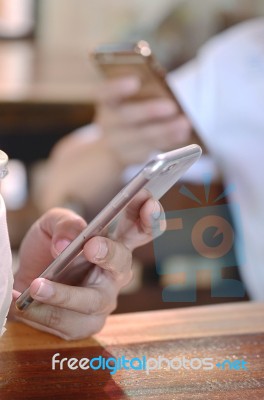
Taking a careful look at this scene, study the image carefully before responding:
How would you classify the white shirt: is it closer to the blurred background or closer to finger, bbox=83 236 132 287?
the blurred background

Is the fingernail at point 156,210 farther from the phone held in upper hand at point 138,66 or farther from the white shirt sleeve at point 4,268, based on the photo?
the phone held in upper hand at point 138,66

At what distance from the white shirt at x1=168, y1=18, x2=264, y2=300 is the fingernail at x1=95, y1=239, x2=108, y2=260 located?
671 mm

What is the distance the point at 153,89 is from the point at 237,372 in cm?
67

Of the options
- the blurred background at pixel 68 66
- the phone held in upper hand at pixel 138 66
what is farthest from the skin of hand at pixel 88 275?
the phone held in upper hand at pixel 138 66

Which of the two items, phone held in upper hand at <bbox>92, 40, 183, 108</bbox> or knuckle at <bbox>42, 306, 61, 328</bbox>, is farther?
phone held in upper hand at <bbox>92, 40, 183, 108</bbox>

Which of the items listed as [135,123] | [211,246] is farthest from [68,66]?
[211,246]

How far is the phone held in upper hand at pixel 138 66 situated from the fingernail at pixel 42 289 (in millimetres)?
598

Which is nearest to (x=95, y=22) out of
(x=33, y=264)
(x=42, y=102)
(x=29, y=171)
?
(x=29, y=171)

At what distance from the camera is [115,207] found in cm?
44

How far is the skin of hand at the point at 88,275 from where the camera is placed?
478mm

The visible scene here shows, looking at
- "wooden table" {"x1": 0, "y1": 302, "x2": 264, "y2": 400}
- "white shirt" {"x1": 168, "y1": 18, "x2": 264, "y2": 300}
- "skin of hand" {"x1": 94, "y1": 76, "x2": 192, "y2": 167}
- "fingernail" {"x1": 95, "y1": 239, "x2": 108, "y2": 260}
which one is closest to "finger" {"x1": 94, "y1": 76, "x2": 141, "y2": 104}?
"skin of hand" {"x1": 94, "y1": 76, "x2": 192, "y2": 167}

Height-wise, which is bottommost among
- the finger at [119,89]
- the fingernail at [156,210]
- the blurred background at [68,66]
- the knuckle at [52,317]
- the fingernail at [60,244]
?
the blurred background at [68,66]

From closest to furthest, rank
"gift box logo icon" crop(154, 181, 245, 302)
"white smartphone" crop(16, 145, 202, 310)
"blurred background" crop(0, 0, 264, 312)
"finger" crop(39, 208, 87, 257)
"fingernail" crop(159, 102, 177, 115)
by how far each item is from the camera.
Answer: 1. "white smartphone" crop(16, 145, 202, 310)
2. "finger" crop(39, 208, 87, 257)
3. "gift box logo icon" crop(154, 181, 245, 302)
4. "fingernail" crop(159, 102, 177, 115)
5. "blurred background" crop(0, 0, 264, 312)

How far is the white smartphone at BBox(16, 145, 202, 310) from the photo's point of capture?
418mm
